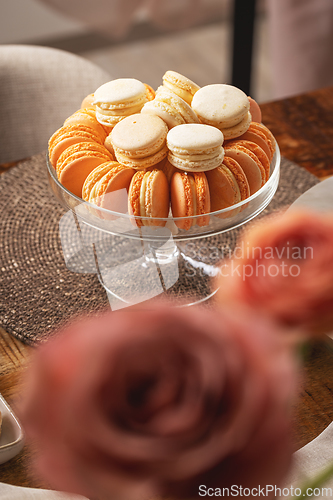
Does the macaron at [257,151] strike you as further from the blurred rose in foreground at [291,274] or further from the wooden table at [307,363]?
the blurred rose in foreground at [291,274]

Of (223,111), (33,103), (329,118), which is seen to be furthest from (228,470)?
(33,103)

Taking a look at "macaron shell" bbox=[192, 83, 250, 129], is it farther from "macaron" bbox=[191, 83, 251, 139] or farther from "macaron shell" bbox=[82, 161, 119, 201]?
"macaron shell" bbox=[82, 161, 119, 201]

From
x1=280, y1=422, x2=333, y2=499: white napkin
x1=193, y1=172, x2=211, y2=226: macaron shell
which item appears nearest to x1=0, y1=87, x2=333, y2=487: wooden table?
x1=280, y1=422, x2=333, y2=499: white napkin

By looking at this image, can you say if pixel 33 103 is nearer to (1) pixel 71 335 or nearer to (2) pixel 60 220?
(2) pixel 60 220

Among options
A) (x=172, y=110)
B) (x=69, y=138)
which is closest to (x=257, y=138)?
(x=172, y=110)

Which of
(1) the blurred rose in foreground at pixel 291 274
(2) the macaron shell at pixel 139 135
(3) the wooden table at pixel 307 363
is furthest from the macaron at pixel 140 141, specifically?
Result: (1) the blurred rose in foreground at pixel 291 274

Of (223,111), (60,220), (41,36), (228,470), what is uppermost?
(228,470)
